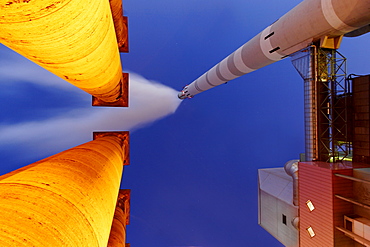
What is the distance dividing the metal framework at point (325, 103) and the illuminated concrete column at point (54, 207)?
11627 mm

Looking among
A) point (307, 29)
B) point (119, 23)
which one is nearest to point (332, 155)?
point (307, 29)

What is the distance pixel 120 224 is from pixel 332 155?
12.0 metres

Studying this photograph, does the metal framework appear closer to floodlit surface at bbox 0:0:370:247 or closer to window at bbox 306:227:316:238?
window at bbox 306:227:316:238

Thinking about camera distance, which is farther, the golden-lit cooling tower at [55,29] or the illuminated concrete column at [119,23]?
the illuminated concrete column at [119,23]

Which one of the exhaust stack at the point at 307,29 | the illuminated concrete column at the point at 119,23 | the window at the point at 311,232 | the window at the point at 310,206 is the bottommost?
the window at the point at 311,232

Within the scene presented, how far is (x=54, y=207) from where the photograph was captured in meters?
3.18

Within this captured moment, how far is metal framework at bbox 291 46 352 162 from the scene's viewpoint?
11.8m

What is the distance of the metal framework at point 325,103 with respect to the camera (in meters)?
11.8

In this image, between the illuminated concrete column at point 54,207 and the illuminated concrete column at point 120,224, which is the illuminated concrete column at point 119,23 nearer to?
the illuminated concrete column at point 54,207

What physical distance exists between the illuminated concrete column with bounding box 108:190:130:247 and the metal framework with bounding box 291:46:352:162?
434 inches

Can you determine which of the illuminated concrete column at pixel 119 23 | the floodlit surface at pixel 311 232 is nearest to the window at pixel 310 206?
the floodlit surface at pixel 311 232

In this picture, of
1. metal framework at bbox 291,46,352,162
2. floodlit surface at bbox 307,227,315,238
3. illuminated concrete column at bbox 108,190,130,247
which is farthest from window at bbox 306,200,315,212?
illuminated concrete column at bbox 108,190,130,247

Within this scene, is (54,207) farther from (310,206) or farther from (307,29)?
(310,206)

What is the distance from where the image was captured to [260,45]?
13430mm
